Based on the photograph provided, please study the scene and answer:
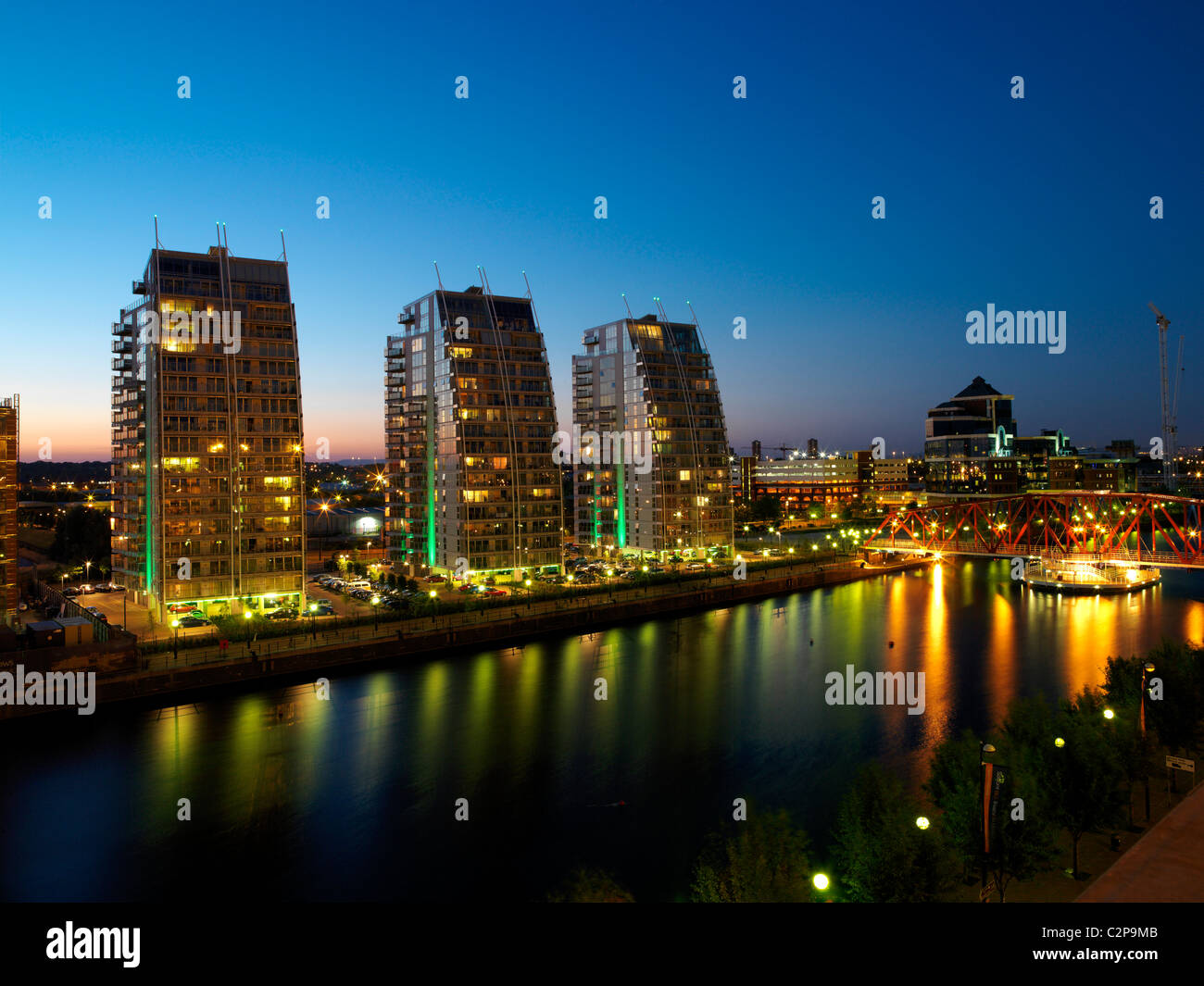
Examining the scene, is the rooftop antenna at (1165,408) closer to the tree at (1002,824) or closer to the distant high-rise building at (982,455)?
the distant high-rise building at (982,455)

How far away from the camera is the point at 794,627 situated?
3509 cm

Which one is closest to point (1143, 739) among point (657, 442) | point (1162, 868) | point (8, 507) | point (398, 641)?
point (1162, 868)

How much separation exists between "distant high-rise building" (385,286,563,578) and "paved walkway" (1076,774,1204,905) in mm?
30139

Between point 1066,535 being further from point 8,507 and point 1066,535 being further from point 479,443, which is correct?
point 8,507

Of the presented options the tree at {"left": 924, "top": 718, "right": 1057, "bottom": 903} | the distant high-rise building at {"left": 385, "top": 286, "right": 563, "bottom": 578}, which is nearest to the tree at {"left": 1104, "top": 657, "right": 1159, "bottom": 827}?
the tree at {"left": 924, "top": 718, "right": 1057, "bottom": 903}

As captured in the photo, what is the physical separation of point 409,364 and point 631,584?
1711cm

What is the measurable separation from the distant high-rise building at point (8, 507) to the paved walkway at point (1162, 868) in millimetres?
31018

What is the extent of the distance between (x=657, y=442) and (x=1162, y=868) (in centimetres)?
3883

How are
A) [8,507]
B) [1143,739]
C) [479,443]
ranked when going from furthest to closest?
[479,443]
[8,507]
[1143,739]

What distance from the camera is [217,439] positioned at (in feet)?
100.0

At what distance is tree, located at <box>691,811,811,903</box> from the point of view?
33.2ft

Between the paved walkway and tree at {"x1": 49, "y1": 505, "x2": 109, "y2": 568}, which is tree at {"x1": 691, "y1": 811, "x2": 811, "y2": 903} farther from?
tree at {"x1": 49, "y1": 505, "x2": 109, "y2": 568}

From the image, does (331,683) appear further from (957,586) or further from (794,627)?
(957,586)
